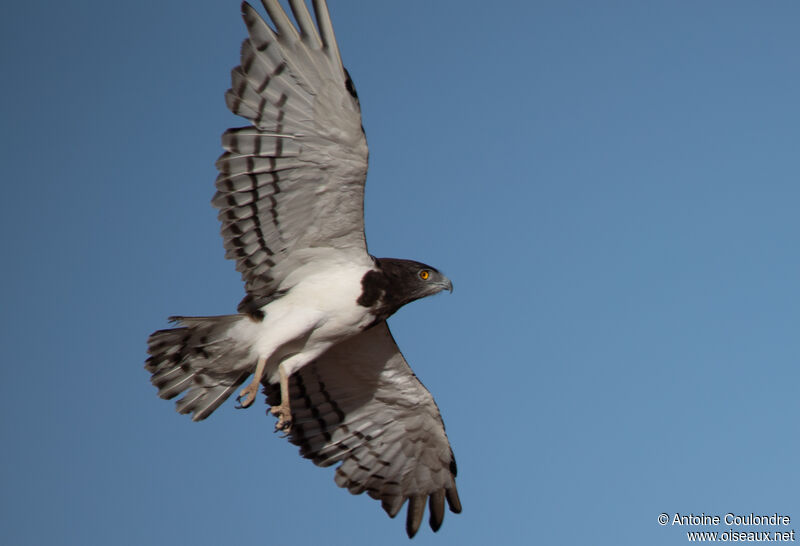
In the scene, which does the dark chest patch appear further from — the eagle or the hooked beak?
the hooked beak

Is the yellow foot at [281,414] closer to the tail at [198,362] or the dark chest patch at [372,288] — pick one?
the tail at [198,362]

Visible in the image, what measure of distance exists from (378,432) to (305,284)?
2.47m

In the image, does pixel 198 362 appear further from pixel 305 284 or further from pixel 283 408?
pixel 305 284

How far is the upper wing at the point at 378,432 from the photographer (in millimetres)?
11461

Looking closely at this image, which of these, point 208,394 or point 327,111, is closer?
point 327,111

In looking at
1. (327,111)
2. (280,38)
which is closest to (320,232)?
(327,111)

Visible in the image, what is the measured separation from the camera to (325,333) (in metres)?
9.87

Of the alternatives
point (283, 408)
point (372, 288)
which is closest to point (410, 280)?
point (372, 288)

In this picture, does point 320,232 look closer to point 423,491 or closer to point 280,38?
point 280,38

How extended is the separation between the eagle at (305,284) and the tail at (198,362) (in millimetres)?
13

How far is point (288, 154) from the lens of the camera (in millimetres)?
9258

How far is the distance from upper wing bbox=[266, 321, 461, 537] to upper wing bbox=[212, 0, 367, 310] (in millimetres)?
1924

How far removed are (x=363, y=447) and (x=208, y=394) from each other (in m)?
2.11

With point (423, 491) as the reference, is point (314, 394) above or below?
above
